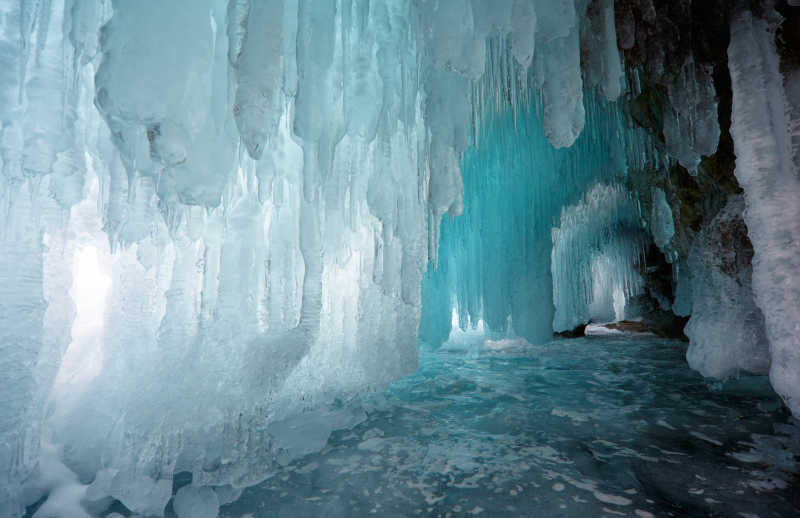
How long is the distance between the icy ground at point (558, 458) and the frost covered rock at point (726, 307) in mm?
343

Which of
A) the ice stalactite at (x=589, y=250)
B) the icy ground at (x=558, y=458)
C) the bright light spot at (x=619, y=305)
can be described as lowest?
the icy ground at (x=558, y=458)

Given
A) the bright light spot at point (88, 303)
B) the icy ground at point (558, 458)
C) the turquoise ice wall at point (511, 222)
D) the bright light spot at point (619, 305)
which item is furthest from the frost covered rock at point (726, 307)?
A: the bright light spot at point (619, 305)

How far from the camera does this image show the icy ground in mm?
1956

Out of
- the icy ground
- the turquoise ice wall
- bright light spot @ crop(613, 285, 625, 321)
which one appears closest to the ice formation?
the icy ground

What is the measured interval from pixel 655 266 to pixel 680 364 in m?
6.84

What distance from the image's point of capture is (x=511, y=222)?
9.54 meters

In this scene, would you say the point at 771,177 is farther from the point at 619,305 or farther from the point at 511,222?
the point at 619,305

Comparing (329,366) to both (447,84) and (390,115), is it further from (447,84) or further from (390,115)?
(447,84)

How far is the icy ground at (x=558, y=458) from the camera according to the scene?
77.0 inches

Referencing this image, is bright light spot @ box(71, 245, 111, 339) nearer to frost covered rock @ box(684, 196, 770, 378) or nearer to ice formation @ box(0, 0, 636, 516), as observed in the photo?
ice formation @ box(0, 0, 636, 516)

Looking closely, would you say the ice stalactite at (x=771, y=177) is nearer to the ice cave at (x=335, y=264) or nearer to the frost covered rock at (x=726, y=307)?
the ice cave at (x=335, y=264)

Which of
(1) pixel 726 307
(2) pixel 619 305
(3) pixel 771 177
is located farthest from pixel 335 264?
(2) pixel 619 305

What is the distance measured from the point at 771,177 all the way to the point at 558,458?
7.44 feet

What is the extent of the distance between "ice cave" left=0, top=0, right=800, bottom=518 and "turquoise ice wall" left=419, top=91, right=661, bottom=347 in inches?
90.5
